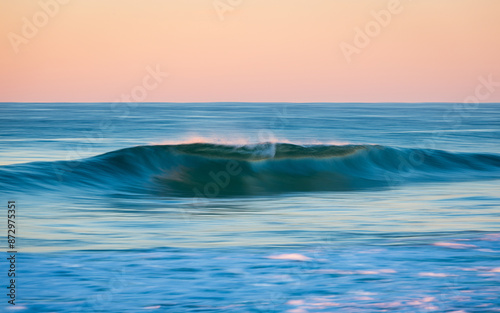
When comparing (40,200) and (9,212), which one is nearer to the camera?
(9,212)

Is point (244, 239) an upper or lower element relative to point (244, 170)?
lower

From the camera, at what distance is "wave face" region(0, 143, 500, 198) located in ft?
51.4

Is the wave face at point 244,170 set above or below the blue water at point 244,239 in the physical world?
above

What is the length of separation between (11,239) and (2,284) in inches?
83.3

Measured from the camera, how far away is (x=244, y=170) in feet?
61.7

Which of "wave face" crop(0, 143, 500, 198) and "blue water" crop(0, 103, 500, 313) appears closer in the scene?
"blue water" crop(0, 103, 500, 313)

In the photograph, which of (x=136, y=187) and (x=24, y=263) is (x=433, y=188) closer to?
(x=136, y=187)

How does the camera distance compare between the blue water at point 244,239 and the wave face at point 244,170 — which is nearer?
the blue water at point 244,239

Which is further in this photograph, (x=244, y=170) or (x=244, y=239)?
(x=244, y=170)

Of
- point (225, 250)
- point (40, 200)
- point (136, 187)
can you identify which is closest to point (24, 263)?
point (225, 250)

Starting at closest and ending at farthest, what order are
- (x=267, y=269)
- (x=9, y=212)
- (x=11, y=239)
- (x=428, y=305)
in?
(x=428, y=305), (x=267, y=269), (x=11, y=239), (x=9, y=212)

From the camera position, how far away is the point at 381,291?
20.8 feet

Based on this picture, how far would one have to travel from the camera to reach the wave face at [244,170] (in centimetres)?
1567

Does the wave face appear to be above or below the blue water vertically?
above
